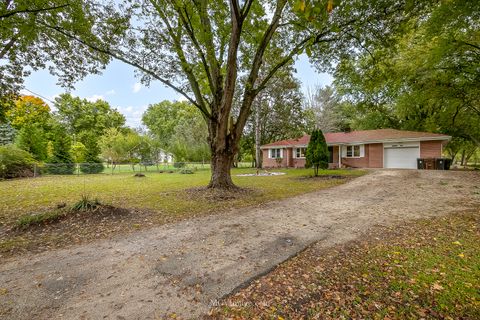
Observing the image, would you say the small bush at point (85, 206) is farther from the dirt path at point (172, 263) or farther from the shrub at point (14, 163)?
the shrub at point (14, 163)

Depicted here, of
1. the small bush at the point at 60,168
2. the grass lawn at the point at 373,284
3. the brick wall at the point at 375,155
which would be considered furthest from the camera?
the brick wall at the point at 375,155

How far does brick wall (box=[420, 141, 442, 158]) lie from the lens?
1703 centimetres

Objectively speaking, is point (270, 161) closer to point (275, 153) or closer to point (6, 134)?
point (275, 153)

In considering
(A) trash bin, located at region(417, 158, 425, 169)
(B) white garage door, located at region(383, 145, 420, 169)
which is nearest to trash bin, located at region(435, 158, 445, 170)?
(A) trash bin, located at region(417, 158, 425, 169)

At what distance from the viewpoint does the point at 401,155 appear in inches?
734

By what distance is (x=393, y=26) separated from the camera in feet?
25.4

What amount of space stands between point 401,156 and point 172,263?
2122cm

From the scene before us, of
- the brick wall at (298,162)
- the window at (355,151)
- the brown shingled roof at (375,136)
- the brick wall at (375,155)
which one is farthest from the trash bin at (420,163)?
the brick wall at (298,162)

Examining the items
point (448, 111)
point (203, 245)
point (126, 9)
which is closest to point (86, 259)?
point (203, 245)

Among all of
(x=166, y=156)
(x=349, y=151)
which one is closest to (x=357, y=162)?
(x=349, y=151)

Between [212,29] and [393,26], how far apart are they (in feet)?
21.3

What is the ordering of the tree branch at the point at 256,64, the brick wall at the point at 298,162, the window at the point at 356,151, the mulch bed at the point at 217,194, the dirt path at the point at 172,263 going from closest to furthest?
the dirt path at the point at 172,263 → the tree branch at the point at 256,64 → the mulch bed at the point at 217,194 → the window at the point at 356,151 → the brick wall at the point at 298,162

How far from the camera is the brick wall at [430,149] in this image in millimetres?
17031

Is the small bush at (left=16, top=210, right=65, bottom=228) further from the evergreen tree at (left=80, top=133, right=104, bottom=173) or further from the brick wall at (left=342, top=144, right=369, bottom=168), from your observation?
the brick wall at (left=342, top=144, right=369, bottom=168)
